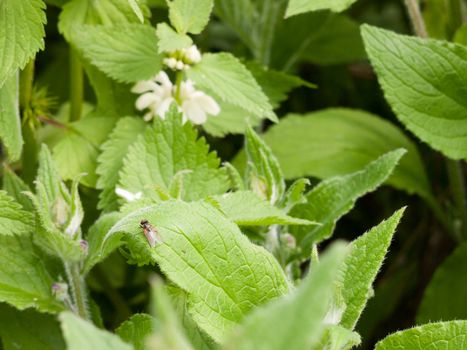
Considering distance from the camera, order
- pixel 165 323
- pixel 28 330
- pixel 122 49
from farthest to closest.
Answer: pixel 122 49 < pixel 28 330 < pixel 165 323

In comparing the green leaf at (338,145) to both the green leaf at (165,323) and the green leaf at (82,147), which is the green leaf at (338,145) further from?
the green leaf at (165,323)

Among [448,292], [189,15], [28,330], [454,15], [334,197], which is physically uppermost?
[189,15]

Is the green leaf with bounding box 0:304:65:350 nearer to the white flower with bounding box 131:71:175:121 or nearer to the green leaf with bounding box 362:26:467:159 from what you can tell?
the white flower with bounding box 131:71:175:121

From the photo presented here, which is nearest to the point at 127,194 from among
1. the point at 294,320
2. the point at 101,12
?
the point at 101,12

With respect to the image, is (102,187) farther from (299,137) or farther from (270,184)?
(299,137)

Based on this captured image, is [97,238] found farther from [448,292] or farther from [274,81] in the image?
[448,292]

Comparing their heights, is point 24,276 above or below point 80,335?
below

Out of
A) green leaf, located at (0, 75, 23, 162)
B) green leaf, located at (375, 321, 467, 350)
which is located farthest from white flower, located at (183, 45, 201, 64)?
green leaf, located at (375, 321, 467, 350)
